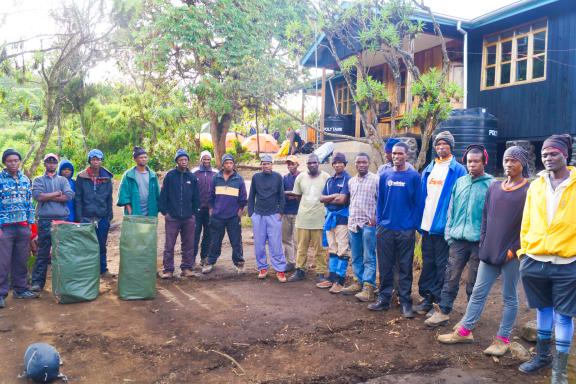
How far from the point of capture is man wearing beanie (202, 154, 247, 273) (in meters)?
6.52

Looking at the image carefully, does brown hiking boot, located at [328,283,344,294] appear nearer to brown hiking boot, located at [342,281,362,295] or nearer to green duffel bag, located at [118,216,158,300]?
brown hiking boot, located at [342,281,362,295]

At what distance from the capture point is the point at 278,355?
4004 mm

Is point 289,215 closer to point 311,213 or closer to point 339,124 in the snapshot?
point 311,213

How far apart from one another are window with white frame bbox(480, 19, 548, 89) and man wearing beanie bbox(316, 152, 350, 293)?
6722mm

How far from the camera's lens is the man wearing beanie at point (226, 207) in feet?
21.4

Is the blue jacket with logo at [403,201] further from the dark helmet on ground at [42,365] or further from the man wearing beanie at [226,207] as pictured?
the dark helmet on ground at [42,365]

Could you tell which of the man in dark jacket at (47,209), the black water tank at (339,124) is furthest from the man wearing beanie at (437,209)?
the black water tank at (339,124)

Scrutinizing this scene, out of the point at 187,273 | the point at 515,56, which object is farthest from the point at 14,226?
the point at 515,56

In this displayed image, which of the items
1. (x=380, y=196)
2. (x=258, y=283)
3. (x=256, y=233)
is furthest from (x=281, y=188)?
(x=380, y=196)

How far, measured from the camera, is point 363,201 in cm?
538

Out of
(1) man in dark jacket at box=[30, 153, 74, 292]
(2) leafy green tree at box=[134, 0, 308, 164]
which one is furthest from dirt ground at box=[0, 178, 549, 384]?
(2) leafy green tree at box=[134, 0, 308, 164]

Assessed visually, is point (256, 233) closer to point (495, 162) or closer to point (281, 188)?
point (281, 188)

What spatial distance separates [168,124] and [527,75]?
1120 cm

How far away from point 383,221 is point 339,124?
1061 centimetres
